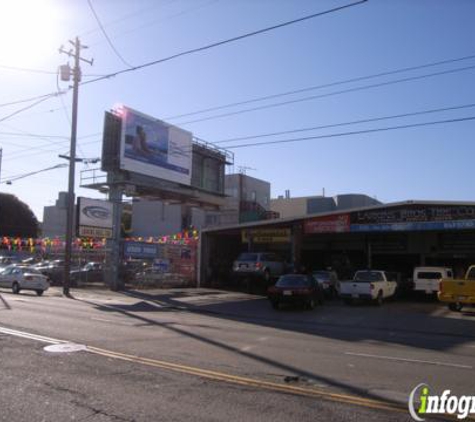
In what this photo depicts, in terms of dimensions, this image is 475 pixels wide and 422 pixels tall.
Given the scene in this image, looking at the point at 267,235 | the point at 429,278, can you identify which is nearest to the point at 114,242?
the point at 267,235

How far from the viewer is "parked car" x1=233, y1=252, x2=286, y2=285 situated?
34.9m

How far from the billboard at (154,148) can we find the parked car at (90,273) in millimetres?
8251

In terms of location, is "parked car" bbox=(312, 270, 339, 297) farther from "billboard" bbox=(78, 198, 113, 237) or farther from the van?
"billboard" bbox=(78, 198, 113, 237)

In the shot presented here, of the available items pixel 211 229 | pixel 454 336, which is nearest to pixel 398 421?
pixel 454 336

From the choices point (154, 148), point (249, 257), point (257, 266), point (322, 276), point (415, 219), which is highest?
point (154, 148)

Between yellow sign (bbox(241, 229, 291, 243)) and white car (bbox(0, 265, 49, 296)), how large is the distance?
13277 mm

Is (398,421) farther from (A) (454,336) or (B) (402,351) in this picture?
(A) (454,336)

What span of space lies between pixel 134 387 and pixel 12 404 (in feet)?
5.30

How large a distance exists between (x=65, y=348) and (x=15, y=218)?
263ft

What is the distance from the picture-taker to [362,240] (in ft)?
143

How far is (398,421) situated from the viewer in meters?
Result: 6.47

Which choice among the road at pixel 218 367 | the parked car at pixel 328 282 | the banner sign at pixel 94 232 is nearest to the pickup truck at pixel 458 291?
the road at pixel 218 367

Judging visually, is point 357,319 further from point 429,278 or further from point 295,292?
point 429,278

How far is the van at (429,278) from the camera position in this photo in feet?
102
